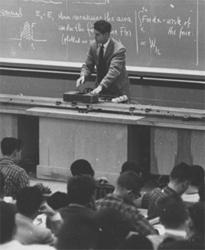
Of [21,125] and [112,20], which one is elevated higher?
[112,20]

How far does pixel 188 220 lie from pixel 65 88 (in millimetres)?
7178

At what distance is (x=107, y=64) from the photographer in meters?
9.76

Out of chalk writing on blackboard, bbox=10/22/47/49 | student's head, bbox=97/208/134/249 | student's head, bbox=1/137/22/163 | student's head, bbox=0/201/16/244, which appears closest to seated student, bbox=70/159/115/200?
student's head, bbox=1/137/22/163

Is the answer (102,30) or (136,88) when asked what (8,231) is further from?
(136,88)

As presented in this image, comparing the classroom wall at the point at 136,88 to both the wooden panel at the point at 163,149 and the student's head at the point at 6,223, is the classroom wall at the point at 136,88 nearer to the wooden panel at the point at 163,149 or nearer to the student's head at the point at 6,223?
the wooden panel at the point at 163,149

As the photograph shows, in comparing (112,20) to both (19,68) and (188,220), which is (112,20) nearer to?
(19,68)

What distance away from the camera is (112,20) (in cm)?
1157

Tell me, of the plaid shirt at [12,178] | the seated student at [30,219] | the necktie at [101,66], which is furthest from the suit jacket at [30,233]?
the necktie at [101,66]

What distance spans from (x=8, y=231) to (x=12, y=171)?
5.53 feet

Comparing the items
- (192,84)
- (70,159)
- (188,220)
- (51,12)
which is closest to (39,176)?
(70,159)

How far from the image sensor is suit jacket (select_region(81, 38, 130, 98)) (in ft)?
31.1

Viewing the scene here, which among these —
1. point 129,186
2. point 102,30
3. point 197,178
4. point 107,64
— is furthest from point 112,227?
point 107,64

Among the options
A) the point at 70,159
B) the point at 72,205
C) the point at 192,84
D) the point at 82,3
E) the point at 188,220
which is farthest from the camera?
the point at 82,3

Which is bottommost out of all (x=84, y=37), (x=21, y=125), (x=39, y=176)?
(x=39, y=176)
